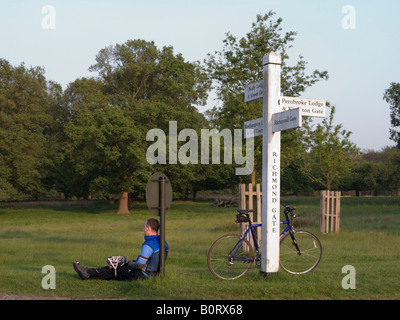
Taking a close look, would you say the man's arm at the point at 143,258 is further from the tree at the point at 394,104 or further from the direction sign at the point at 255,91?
the tree at the point at 394,104

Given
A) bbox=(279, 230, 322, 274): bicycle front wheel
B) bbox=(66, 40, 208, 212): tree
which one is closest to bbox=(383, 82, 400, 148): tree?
bbox=(66, 40, 208, 212): tree

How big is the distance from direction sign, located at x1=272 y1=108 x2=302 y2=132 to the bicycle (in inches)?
70.1

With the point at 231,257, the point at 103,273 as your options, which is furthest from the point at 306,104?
the point at 103,273

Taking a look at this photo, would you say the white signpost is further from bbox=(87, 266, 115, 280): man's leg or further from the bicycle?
bbox=(87, 266, 115, 280): man's leg

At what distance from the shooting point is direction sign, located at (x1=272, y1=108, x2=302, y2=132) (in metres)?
8.45

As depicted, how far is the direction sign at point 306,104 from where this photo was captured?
9.12 metres

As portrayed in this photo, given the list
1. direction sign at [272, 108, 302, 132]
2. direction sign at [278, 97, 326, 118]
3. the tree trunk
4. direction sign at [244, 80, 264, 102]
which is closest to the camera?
direction sign at [272, 108, 302, 132]

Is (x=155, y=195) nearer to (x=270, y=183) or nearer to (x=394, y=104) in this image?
(x=270, y=183)

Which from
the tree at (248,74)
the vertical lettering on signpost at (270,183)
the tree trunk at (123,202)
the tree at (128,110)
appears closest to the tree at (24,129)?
the tree at (128,110)

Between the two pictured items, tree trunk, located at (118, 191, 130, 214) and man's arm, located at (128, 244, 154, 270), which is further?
tree trunk, located at (118, 191, 130, 214)

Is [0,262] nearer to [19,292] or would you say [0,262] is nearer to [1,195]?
[19,292]

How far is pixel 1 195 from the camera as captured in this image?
4241 cm

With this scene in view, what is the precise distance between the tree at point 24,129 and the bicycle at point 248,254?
37098 mm

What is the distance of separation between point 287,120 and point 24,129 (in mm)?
45439
